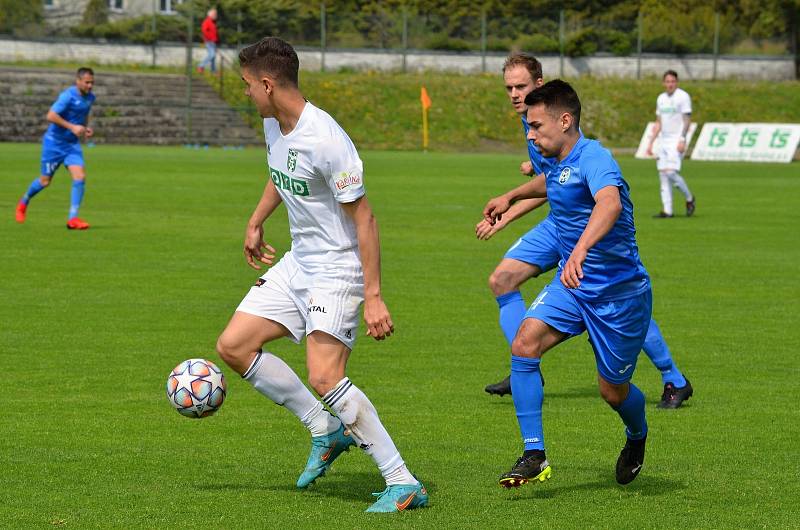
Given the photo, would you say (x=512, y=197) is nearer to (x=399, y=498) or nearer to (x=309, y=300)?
(x=309, y=300)

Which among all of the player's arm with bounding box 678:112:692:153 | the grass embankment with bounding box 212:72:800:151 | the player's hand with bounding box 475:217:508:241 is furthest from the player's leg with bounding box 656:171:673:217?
the grass embankment with bounding box 212:72:800:151

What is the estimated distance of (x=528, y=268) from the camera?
891 cm

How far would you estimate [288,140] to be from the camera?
6.34 meters

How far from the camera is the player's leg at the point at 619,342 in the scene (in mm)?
6633

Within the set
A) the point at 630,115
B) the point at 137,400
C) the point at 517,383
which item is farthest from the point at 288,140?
the point at 630,115

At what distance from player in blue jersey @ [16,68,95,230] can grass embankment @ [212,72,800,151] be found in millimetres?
29412

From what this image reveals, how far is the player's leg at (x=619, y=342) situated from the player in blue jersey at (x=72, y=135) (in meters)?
14.0

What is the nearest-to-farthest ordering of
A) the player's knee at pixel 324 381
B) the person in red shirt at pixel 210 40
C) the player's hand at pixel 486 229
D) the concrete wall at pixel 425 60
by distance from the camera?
the player's knee at pixel 324 381
the player's hand at pixel 486 229
the person in red shirt at pixel 210 40
the concrete wall at pixel 425 60

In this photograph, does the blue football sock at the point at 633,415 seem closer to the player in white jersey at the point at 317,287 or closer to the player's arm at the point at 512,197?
the player in white jersey at the point at 317,287

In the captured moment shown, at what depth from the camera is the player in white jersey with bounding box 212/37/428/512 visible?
6.20m

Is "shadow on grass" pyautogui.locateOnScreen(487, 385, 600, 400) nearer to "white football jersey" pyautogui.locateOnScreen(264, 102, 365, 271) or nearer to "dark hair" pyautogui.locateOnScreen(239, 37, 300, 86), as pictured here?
"white football jersey" pyautogui.locateOnScreen(264, 102, 365, 271)

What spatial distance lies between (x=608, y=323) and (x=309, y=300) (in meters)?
1.41

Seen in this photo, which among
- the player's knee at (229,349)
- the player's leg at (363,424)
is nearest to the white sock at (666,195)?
the player's knee at (229,349)

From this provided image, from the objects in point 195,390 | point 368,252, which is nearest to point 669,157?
point 195,390
